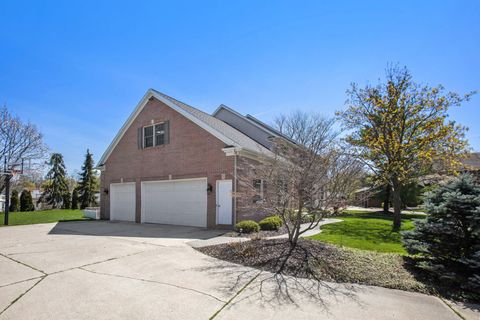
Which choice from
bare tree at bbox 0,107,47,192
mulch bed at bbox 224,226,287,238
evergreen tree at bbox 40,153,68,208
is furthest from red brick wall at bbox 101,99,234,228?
evergreen tree at bbox 40,153,68,208

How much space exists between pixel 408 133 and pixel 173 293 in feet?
46.9

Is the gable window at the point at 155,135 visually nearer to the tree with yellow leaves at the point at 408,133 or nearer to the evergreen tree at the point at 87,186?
the tree with yellow leaves at the point at 408,133

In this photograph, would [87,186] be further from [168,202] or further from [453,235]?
[453,235]

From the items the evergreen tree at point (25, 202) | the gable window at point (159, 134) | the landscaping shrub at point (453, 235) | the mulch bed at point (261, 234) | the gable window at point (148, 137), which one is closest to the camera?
the landscaping shrub at point (453, 235)

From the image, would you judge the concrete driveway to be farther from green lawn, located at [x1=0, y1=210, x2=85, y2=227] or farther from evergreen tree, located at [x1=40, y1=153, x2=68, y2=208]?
evergreen tree, located at [x1=40, y1=153, x2=68, y2=208]

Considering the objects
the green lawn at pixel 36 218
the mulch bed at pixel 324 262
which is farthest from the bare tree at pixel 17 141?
the mulch bed at pixel 324 262

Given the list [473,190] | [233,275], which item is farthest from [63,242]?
[473,190]

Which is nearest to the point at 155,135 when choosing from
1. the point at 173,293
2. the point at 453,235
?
the point at 173,293

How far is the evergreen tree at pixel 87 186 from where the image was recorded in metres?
32.6

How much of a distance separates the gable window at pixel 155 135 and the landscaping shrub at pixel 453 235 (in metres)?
11.9

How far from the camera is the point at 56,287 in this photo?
462 cm

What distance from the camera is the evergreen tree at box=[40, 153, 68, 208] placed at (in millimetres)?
32938

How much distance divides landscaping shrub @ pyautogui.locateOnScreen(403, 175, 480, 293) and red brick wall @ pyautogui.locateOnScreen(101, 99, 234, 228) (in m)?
7.17

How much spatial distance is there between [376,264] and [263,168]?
360 cm
